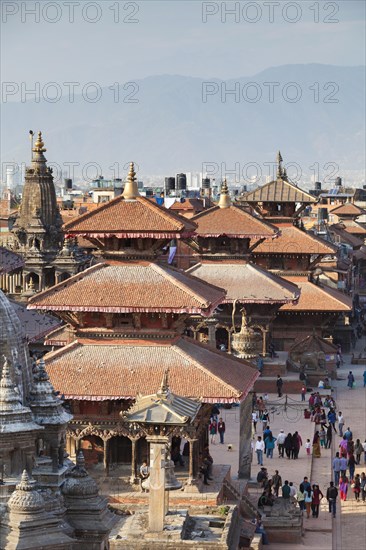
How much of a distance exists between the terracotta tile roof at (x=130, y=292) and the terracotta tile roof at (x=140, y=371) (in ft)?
3.42

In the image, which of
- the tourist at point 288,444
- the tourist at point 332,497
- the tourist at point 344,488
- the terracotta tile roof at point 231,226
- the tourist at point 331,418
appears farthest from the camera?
the terracotta tile roof at point 231,226

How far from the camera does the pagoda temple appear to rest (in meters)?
32.5

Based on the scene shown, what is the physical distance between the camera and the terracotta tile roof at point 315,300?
6425 centimetres

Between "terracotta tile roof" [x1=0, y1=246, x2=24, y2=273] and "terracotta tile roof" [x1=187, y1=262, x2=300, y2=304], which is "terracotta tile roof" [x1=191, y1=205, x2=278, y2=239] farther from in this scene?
"terracotta tile roof" [x1=0, y1=246, x2=24, y2=273]

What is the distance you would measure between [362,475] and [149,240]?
31.9 feet

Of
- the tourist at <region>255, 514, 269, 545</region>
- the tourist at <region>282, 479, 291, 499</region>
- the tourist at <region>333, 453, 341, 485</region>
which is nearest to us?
the tourist at <region>255, 514, 269, 545</region>

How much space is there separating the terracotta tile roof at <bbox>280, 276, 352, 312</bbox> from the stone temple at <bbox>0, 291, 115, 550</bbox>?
37.8 m

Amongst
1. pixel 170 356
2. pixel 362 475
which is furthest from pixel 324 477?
pixel 170 356

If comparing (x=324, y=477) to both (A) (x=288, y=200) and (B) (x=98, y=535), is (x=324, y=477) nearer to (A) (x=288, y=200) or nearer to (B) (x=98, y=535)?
(B) (x=98, y=535)

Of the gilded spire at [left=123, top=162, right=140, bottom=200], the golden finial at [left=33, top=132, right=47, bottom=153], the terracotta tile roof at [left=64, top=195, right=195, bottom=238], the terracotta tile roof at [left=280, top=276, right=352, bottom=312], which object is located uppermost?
the golden finial at [left=33, top=132, right=47, bottom=153]

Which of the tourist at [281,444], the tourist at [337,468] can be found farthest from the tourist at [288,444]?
the tourist at [337,468]

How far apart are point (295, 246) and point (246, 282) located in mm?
8756

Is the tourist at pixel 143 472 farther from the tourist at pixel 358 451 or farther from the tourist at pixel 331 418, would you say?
the tourist at pixel 331 418

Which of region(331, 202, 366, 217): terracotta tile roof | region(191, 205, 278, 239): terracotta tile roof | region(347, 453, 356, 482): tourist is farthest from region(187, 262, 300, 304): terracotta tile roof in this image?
region(331, 202, 366, 217): terracotta tile roof
